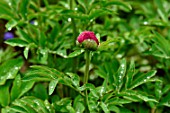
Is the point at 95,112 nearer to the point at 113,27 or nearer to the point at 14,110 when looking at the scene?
the point at 14,110

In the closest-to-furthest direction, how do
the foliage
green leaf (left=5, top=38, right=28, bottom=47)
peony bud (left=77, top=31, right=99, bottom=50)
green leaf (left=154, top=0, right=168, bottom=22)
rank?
peony bud (left=77, top=31, right=99, bottom=50) → the foliage → green leaf (left=5, top=38, right=28, bottom=47) → green leaf (left=154, top=0, right=168, bottom=22)

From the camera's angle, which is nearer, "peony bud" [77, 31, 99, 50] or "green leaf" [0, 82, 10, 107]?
"peony bud" [77, 31, 99, 50]

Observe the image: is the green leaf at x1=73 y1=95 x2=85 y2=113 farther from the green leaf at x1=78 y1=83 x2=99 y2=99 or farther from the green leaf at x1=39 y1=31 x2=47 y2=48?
the green leaf at x1=39 y1=31 x2=47 y2=48

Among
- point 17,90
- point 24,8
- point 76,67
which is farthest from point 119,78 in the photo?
point 24,8

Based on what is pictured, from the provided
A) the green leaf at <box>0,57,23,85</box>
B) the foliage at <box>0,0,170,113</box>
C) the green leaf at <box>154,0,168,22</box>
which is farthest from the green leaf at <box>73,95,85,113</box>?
the green leaf at <box>154,0,168,22</box>

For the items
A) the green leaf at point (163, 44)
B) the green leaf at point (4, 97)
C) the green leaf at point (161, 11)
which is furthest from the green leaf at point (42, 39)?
the green leaf at point (161, 11)

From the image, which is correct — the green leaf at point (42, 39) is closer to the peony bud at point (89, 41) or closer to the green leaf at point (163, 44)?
the peony bud at point (89, 41)

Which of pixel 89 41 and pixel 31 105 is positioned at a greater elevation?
pixel 89 41

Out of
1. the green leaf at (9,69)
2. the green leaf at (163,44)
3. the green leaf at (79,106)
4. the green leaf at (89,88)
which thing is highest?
the green leaf at (163,44)

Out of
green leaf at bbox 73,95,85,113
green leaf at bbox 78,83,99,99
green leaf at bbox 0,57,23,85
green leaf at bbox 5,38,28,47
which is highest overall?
green leaf at bbox 5,38,28,47

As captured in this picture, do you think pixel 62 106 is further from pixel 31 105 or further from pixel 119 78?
pixel 119 78
